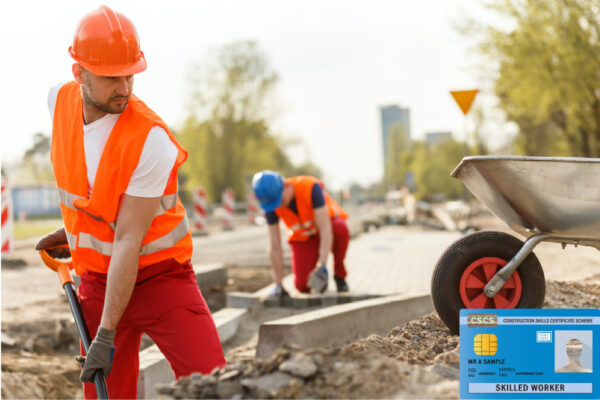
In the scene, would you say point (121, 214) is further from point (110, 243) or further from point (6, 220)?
point (6, 220)

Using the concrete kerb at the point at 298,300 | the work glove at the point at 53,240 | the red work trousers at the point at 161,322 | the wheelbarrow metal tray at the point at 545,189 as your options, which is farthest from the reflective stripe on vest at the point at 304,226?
the red work trousers at the point at 161,322

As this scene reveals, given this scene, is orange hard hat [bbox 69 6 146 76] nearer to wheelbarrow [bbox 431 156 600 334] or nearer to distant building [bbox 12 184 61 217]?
wheelbarrow [bbox 431 156 600 334]

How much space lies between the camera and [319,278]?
6.71 metres

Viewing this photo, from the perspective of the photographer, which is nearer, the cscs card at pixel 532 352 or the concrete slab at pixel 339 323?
the cscs card at pixel 532 352

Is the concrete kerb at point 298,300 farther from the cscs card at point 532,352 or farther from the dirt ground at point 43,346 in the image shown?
the cscs card at point 532,352

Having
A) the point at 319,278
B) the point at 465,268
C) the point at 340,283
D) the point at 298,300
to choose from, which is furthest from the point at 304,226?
the point at 465,268

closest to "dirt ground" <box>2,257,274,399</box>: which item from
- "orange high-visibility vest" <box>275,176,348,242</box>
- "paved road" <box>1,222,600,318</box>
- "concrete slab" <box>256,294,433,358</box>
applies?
"paved road" <box>1,222,600,318</box>

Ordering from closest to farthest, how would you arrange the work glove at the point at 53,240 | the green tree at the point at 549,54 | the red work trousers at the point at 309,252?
the work glove at the point at 53,240
the red work trousers at the point at 309,252
the green tree at the point at 549,54

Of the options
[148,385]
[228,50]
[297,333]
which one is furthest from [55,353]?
[228,50]

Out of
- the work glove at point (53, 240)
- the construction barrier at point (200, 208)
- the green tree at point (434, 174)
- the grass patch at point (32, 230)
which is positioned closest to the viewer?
the work glove at point (53, 240)

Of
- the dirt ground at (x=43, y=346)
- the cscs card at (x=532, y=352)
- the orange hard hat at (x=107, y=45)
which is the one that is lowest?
the dirt ground at (x=43, y=346)

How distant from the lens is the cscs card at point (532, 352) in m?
2.74

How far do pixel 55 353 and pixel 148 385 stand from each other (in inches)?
83.2

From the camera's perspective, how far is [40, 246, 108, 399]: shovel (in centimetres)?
276
